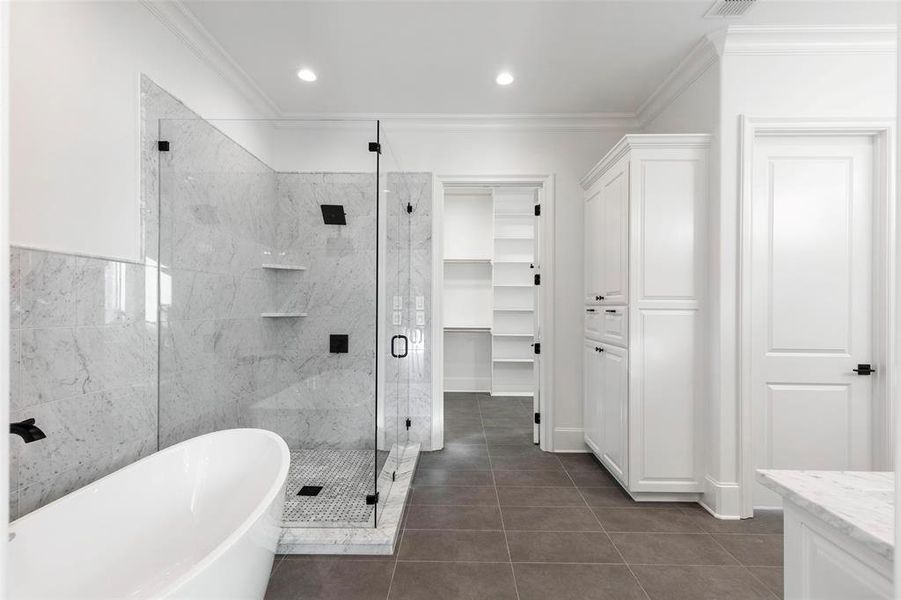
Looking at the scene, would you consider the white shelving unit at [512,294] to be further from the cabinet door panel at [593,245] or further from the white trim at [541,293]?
the cabinet door panel at [593,245]

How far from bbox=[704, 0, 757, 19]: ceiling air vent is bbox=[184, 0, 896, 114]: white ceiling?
43 mm

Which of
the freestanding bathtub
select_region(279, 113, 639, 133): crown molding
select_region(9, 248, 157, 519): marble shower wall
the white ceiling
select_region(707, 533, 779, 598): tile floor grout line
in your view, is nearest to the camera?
the freestanding bathtub

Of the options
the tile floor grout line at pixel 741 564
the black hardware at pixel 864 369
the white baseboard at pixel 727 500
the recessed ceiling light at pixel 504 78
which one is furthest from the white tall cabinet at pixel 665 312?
the recessed ceiling light at pixel 504 78

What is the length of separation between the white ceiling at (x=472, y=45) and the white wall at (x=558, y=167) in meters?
0.23

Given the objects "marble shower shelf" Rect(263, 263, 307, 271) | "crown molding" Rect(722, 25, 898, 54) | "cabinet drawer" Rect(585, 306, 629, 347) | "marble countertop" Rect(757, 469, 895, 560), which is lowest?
"marble countertop" Rect(757, 469, 895, 560)

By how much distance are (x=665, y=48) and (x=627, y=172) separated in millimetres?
802

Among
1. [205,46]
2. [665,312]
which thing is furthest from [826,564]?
[205,46]

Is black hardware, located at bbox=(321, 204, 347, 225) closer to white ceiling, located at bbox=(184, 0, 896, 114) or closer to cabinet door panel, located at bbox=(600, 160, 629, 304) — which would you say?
white ceiling, located at bbox=(184, 0, 896, 114)

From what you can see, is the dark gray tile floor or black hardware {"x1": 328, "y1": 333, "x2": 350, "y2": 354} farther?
black hardware {"x1": 328, "y1": 333, "x2": 350, "y2": 354}

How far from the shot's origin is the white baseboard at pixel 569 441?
329 cm

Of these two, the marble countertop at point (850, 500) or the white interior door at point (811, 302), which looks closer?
the marble countertop at point (850, 500)

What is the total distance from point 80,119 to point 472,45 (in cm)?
199

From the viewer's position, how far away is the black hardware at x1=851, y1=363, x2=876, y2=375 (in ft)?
7.27

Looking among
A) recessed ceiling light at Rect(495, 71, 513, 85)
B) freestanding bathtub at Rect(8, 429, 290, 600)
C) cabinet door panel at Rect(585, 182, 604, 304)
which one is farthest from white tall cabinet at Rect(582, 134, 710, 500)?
freestanding bathtub at Rect(8, 429, 290, 600)
